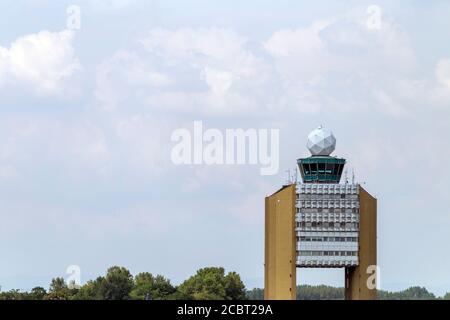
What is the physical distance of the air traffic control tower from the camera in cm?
16275

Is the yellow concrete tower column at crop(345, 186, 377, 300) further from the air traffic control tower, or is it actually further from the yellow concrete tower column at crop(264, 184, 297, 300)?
the yellow concrete tower column at crop(264, 184, 297, 300)

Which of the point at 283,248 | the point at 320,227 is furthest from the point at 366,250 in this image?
the point at 283,248

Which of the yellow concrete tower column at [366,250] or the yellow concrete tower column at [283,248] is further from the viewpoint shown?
the yellow concrete tower column at [366,250]

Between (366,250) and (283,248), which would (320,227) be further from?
(366,250)

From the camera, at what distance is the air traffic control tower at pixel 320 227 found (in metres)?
163

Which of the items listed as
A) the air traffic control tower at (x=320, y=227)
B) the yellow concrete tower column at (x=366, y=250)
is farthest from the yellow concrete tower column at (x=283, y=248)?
the yellow concrete tower column at (x=366, y=250)

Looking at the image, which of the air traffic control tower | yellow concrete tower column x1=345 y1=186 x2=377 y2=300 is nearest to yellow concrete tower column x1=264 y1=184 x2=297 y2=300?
the air traffic control tower

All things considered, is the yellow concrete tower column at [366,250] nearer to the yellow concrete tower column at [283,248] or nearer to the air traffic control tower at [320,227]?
the air traffic control tower at [320,227]

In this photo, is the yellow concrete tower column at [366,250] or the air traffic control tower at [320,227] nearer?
the air traffic control tower at [320,227]

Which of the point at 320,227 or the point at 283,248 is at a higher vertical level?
the point at 320,227

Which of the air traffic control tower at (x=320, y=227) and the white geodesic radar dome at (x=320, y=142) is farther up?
the white geodesic radar dome at (x=320, y=142)

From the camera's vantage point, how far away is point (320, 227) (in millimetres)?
163250
